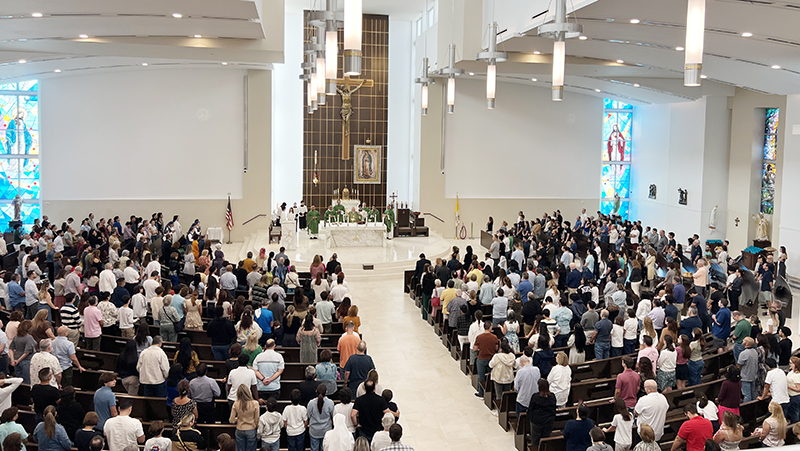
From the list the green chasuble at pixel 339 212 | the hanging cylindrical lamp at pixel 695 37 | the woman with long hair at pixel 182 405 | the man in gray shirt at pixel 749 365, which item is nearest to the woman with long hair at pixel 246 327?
the woman with long hair at pixel 182 405

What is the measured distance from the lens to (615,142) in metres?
27.3

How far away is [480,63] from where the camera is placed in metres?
20.6

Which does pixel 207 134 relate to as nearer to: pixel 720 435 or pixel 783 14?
pixel 783 14

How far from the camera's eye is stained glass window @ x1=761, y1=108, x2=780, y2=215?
68.6ft

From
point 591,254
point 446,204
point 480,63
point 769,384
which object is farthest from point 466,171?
point 769,384

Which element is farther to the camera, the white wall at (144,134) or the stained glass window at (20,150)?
the stained glass window at (20,150)

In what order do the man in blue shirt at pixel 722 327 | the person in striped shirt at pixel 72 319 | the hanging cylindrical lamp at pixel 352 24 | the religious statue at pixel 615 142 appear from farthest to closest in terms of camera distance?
the religious statue at pixel 615 142 → the man in blue shirt at pixel 722 327 → the person in striped shirt at pixel 72 319 → the hanging cylindrical lamp at pixel 352 24

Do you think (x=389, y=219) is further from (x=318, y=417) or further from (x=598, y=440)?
(x=598, y=440)

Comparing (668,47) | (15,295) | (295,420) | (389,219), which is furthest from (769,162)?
(15,295)

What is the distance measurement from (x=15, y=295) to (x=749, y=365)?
36.4 feet

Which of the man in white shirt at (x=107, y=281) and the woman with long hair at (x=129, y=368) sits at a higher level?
the man in white shirt at (x=107, y=281)

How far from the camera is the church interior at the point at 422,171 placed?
9.77 m

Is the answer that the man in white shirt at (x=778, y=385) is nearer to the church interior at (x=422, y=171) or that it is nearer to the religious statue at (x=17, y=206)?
the church interior at (x=422, y=171)

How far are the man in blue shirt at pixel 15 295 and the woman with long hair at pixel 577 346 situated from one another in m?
8.81
